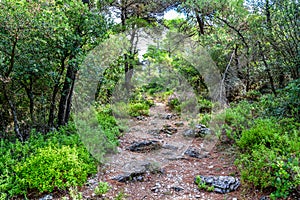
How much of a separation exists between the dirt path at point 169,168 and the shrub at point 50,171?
0.31 metres

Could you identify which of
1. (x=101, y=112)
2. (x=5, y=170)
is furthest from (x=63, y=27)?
(x=101, y=112)

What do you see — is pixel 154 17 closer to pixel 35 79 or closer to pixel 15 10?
pixel 35 79

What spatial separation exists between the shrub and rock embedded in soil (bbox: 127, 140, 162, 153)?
6.02 ft

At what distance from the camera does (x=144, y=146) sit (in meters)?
5.48

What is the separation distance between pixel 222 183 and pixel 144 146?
7.70 ft

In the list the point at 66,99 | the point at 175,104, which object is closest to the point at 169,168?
the point at 66,99

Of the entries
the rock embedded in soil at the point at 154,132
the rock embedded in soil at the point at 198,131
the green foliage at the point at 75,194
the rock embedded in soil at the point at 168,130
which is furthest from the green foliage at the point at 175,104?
the green foliage at the point at 75,194

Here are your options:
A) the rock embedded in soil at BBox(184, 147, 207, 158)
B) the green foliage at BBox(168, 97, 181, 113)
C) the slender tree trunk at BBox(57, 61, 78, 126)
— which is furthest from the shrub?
the green foliage at BBox(168, 97, 181, 113)

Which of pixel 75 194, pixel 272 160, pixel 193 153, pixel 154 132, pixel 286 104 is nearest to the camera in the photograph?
pixel 272 160

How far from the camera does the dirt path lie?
346 cm

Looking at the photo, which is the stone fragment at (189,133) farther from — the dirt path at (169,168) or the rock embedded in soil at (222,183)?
the rock embedded in soil at (222,183)

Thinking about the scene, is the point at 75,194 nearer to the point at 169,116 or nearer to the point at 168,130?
the point at 168,130

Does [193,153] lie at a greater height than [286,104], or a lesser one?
lesser

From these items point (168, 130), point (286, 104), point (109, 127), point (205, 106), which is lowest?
point (168, 130)
